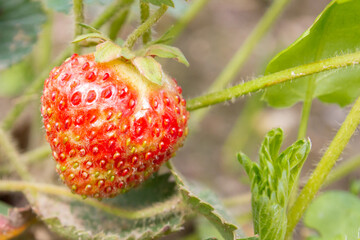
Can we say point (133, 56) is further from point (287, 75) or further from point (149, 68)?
point (287, 75)

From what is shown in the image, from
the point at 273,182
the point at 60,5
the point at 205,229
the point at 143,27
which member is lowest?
the point at 205,229

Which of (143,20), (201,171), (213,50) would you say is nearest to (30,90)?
(143,20)

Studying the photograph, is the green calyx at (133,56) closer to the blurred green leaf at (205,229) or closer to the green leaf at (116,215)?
the green leaf at (116,215)

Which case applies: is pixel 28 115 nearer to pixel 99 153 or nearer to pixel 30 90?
pixel 30 90

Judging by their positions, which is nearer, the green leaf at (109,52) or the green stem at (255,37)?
the green leaf at (109,52)

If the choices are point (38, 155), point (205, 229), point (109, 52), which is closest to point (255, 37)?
point (205, 229)

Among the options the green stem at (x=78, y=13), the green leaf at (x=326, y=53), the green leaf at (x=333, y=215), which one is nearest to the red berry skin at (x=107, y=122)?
the green stem at (x=78, y=13)

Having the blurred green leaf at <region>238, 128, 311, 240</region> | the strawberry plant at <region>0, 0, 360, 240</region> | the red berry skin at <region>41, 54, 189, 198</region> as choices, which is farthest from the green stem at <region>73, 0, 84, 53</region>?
the blurred green leaf at <region>238, 128, 311, 240</region>
